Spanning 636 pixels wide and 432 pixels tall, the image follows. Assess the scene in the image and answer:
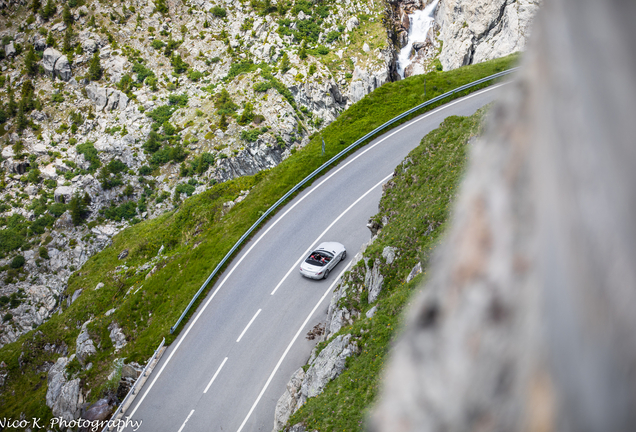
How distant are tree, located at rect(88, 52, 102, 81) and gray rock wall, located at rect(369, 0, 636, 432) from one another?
7672 centimetres

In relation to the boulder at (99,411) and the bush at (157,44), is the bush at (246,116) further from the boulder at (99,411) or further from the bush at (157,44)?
the boulder at (99,411)

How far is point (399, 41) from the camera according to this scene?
64.4 metres

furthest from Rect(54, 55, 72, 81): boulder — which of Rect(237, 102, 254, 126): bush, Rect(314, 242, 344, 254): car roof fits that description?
Rect(314, 242, 344, 254): car roof

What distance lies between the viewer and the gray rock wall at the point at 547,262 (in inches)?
34.4

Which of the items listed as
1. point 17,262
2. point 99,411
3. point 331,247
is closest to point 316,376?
point 331,247

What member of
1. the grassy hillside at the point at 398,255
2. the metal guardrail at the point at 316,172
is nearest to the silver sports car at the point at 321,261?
the grassy hillside at the point at 398,255

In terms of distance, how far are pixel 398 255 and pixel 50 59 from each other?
248 feet

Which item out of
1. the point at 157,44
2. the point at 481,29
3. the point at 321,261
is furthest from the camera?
the point at 157,44

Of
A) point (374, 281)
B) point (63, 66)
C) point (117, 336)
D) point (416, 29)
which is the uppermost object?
point (63, 66)

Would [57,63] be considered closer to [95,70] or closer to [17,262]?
[95,70]

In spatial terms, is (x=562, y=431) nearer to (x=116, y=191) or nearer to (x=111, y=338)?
(x=111, y=338)

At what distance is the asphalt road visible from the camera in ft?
66.2

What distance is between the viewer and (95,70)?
62875 millimetres

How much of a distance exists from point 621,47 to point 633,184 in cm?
37
